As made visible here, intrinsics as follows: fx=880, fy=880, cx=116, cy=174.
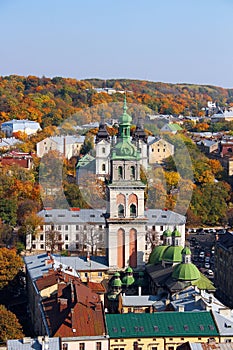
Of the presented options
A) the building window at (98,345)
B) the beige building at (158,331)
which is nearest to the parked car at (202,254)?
the beige building at (158,331)

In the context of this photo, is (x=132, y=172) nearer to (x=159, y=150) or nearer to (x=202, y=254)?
(x=202, y=254)

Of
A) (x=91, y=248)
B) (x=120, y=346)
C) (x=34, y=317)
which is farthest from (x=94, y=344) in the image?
(x=91, y=248)

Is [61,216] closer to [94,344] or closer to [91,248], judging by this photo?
[91,248]

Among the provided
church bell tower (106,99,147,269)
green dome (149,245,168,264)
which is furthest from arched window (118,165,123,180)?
green dome (149,245,168,264)

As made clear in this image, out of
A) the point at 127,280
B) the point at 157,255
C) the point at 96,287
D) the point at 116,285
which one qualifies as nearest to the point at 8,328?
the point at 96,287

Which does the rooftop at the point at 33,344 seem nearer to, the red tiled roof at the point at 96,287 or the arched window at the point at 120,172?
the red tiled roof at the point at 96,287
